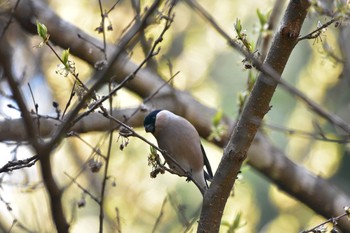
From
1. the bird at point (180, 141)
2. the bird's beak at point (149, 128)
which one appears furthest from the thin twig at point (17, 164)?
the bird's beak at point (149, 128)

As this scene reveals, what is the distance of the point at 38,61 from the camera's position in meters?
3.62

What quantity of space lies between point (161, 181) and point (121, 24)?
4.40 ft

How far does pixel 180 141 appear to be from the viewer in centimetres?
267

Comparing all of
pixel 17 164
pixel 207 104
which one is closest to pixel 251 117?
pixel 17 164

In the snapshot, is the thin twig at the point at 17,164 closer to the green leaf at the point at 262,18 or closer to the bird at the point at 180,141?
the green leaf at the point at 262,18

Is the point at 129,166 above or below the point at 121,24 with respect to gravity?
below

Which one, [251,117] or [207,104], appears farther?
[207,104]

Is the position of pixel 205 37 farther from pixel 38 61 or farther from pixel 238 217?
pixel 238 217

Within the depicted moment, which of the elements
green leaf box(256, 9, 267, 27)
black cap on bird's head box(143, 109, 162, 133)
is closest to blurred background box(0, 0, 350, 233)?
black cap on bird's head box(143, 109, 162, 133)

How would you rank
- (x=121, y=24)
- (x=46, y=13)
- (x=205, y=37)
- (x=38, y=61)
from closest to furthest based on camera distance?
1. (x=46, y=13)
2. (x=38, y=61)
3. (x=121, y=24)
4. (x=205, y=37)

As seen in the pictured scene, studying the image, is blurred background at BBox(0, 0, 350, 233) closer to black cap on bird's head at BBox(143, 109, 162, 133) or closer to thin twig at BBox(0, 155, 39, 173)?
black cap on bird's head at BBox(143, 109, 162, 133)

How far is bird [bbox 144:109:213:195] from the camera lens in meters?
2.62

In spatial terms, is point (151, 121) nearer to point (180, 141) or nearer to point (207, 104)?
point (180, 141)

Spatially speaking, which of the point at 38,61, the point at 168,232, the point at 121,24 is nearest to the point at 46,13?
the point at 38,61
